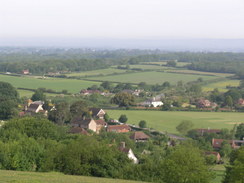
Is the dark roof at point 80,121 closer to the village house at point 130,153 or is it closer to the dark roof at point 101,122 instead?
the dark roof at point 101,122

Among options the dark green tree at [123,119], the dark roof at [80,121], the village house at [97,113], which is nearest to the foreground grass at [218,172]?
the dark roof at [80,121]

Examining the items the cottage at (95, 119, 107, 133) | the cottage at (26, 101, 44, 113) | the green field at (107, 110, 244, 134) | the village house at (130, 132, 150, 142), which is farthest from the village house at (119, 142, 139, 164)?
the cottage at (26, 101, 44, 113)

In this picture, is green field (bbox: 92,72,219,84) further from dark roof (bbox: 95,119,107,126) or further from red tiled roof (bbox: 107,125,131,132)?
red tiled roof (bbox: 107,125,131,132)

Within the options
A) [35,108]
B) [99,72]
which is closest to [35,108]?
[35,108]

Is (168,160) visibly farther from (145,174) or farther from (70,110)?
(70,110)

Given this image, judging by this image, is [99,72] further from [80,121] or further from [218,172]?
[218,172]
